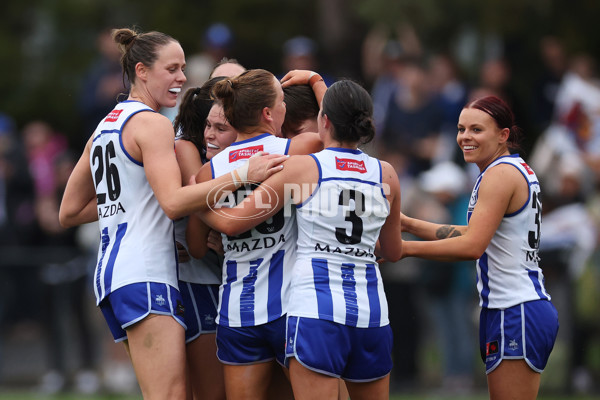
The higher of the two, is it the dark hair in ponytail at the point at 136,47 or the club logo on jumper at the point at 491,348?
the dark hair in ponytail at the point at 136,47

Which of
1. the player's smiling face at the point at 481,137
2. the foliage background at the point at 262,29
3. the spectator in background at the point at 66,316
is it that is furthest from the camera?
the foliage background at the point at 262,29

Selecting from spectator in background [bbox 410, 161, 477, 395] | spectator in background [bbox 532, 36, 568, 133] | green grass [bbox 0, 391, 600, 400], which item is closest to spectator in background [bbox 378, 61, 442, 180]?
spectator in background [bbox 410, 161, 477, 395]

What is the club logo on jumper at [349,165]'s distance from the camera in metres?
4.79

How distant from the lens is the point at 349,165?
15.8 feet

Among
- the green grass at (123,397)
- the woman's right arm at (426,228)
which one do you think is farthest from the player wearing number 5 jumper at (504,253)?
the green grass at (123,397)

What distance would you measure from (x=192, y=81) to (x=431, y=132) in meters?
2.86

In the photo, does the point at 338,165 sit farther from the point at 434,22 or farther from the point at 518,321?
the point at 434,22

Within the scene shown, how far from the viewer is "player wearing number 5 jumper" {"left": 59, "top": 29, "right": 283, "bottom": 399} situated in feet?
16.0

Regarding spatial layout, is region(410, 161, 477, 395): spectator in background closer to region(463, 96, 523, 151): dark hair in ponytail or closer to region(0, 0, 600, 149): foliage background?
region(0, 0, 600, 149): foliage background

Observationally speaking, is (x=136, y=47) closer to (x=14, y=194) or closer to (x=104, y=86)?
(x=104, y=86)

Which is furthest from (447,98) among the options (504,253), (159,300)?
(159,300)

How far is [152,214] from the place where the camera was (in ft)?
16.6

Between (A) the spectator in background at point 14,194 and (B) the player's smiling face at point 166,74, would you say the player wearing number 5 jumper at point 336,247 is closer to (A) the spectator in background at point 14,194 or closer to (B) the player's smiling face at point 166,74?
(B) the player's smiling face at point 166,74

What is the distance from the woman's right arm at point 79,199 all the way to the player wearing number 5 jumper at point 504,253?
1924 mm
